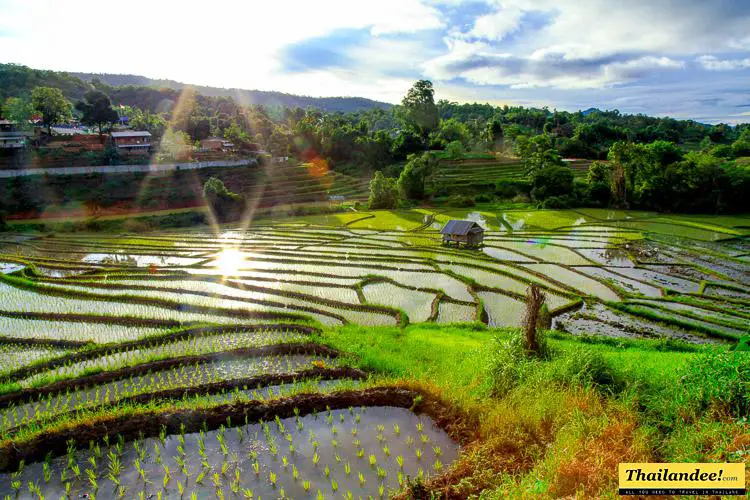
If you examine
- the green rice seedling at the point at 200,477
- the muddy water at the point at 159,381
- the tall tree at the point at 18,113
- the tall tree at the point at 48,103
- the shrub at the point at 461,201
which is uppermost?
the tall tree at the point at 48,103

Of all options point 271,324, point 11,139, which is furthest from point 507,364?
point 11,139

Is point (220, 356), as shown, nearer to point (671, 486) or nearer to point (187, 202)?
point (671, 486)

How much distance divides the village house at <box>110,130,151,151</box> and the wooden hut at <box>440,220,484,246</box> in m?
41.7

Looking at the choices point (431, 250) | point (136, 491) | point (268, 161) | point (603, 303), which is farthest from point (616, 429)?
point (268, 161)

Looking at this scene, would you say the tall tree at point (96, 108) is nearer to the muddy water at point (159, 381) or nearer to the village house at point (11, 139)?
the village house at point (11, 139)

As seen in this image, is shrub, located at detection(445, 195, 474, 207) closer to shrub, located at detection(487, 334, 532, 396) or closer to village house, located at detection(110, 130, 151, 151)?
shrub, located at detection(487, 334, 532, 396)

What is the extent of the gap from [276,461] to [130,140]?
54518 mm

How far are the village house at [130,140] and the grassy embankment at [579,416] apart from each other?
51.9 metres

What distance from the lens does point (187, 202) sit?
132 feet

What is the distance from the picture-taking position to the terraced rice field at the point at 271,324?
667 cm

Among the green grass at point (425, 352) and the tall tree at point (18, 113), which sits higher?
the tall tree at point (18, 113)

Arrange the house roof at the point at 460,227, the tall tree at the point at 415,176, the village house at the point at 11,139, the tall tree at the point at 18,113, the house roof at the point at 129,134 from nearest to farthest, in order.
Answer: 1. the house roof at the point at 460,227
2. the tall tree at the point at 415,176
3. the village house at the point at 11,139
4. the tall tree at the point at 18,113
5. the house roof at the point at 129,134

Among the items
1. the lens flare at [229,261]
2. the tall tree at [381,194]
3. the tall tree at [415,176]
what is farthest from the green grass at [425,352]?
the tall tree at [415,176]

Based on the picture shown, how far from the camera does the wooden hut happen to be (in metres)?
24.5
